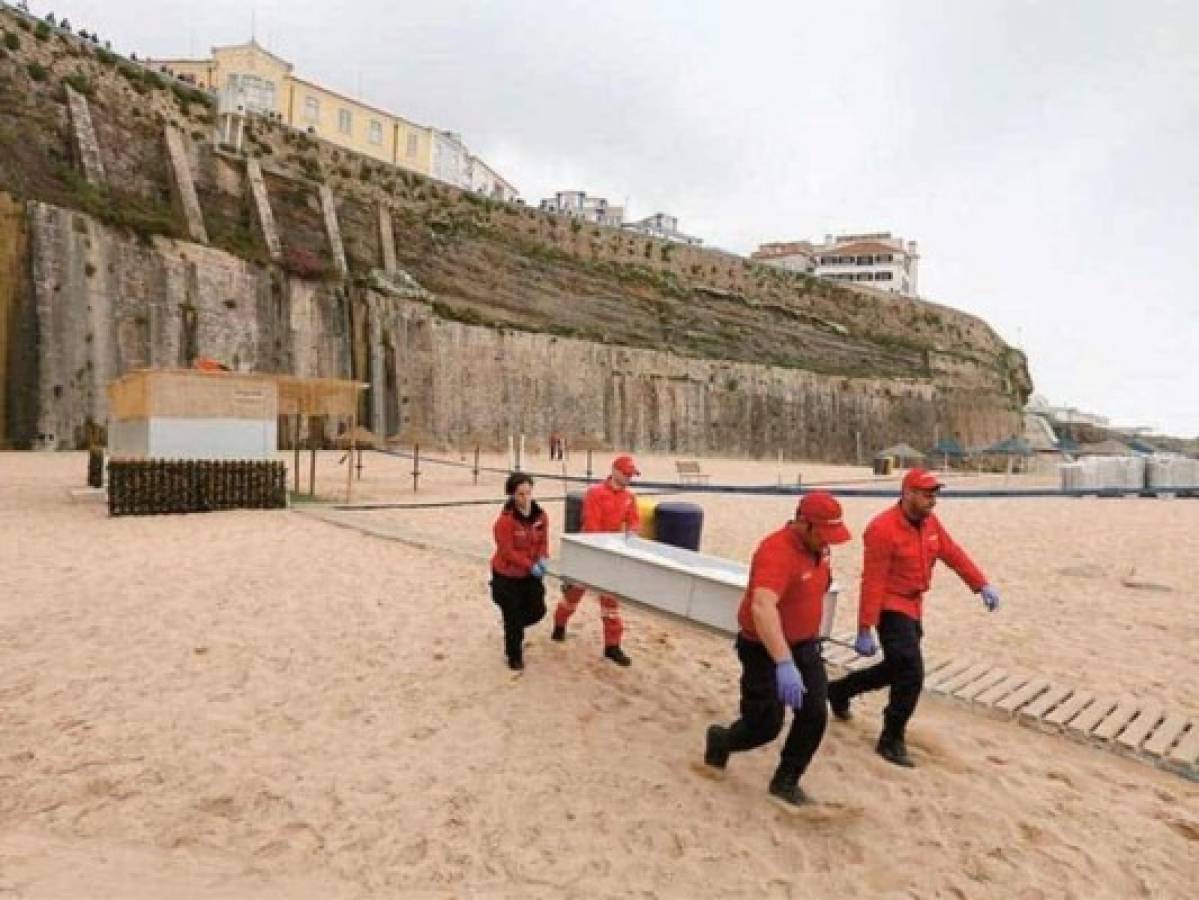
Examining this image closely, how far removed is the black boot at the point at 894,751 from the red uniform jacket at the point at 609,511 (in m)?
2.32

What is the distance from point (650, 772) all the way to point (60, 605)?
17.9 feet

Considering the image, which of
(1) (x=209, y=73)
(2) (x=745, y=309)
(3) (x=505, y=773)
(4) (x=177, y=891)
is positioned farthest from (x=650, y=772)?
(1) (x=209, y=73)

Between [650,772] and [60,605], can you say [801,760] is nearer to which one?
[650,772]

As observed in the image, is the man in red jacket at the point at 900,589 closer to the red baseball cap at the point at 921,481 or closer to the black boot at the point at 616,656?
the red baseball cap at the point at 921,481

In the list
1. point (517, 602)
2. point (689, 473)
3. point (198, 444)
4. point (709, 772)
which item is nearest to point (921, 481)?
point (709, 772)

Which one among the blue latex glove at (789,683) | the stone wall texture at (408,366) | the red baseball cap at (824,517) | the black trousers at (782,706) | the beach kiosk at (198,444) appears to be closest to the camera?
the blue latex glove at (789,683)

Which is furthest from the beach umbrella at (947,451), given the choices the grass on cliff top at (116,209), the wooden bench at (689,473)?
the grass on cliff top at (116,209)

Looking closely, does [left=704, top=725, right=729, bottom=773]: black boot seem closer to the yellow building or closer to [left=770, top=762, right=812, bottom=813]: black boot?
[left=770, top=762, right=812, bottom=813]: black boot

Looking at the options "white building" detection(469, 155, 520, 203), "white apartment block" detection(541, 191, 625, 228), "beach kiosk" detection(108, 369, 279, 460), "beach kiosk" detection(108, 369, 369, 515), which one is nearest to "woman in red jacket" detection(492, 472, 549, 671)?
"beach kiosk" detection(108, 369, 369, 515)

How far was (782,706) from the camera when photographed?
A: 382 centimetres

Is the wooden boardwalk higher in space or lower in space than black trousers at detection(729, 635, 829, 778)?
lower

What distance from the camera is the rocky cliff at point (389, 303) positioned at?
25.3 m

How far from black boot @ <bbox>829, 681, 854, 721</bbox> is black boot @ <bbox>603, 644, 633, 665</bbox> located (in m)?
1.47

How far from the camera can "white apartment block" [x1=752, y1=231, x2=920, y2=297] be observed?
8756 cm
